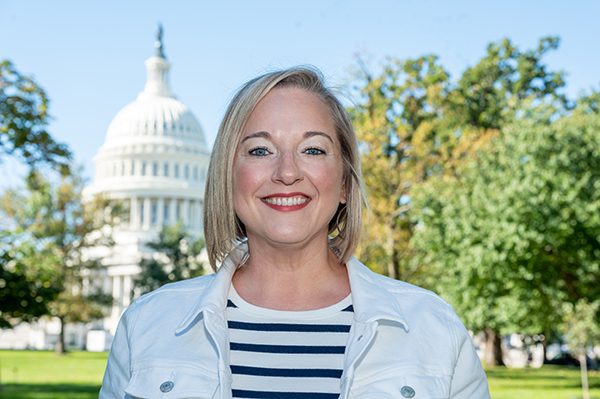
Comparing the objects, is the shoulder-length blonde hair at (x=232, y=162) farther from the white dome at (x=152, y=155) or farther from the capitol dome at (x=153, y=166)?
the white dome at (x=152, y=155)

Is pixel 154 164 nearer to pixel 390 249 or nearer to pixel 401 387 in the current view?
pixel 390 249

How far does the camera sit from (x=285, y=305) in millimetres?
2328

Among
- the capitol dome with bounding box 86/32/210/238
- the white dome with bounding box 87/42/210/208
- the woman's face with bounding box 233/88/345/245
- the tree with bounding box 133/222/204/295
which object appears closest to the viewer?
the woman's face with bounding box 233/88/345/245

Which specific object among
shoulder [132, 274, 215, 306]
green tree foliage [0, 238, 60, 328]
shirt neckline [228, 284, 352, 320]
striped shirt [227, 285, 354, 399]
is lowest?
green tree foliage [0, 238, 60, 328]

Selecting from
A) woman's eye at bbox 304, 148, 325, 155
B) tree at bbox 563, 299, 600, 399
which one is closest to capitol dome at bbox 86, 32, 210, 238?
tree at bbox 563, 299, 600, 399

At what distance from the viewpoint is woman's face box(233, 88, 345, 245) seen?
7.49 ft

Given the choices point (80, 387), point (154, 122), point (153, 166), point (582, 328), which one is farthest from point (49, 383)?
point (154, 122)

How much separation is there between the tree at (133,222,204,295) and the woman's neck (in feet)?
144

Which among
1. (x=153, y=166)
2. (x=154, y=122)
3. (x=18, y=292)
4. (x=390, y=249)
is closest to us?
(x=18, y=292)

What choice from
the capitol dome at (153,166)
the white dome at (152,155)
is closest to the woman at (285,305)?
the capitol dome at (153,166)

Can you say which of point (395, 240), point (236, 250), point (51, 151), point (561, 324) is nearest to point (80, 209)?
point (395, 240)

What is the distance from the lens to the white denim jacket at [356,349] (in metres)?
2.10

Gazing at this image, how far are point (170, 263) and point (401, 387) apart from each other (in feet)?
159

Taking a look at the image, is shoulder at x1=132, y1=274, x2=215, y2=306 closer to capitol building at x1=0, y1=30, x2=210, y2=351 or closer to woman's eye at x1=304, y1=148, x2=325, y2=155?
woman's eye at x1=304, y1=148, x2=325, y2=155
